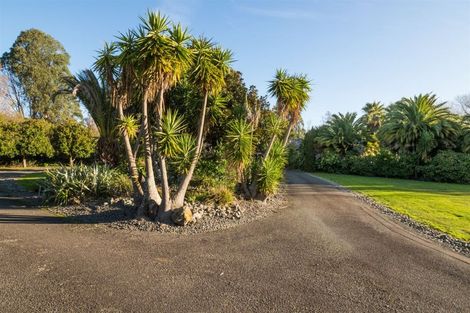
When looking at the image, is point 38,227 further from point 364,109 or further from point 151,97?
point 364,109

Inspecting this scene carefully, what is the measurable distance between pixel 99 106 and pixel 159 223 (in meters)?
5.85

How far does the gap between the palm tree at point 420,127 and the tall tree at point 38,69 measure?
3859 centimetres

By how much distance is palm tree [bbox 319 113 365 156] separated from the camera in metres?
27.6

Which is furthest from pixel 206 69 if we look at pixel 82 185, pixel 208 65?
pixel 82 185

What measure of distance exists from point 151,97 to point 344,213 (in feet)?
23.6

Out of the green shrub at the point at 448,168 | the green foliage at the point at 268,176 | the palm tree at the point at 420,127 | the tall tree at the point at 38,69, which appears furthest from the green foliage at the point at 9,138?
the green shrub at the point at 448,168

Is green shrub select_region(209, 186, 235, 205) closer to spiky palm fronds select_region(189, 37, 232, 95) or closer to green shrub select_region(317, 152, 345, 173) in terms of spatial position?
spiky palm fronds select_region(189, 37, 232, 95)

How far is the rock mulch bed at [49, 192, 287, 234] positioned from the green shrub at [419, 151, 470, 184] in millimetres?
17738

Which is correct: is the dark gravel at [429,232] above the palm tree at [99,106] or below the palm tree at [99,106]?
below

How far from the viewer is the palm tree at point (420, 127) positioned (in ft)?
76.2

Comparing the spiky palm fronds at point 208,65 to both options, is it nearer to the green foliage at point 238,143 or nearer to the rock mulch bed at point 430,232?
the green foliage at point 238,143

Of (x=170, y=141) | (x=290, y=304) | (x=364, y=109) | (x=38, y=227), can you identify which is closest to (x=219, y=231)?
(x=170, y=141)

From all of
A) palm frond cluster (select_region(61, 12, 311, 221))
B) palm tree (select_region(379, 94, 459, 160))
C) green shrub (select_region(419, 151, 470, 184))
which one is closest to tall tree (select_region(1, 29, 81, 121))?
palm frond cluster (select_region(61, 12, 311, 221))

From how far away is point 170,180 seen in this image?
458 inches
